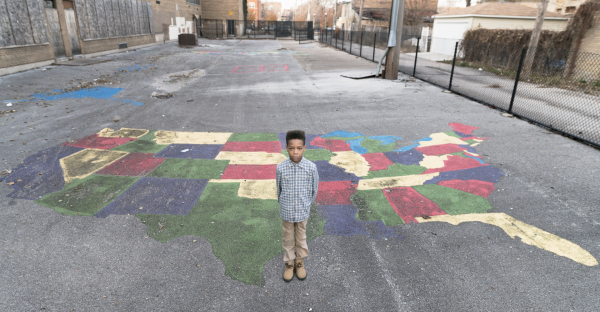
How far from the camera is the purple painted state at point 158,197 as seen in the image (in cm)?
493

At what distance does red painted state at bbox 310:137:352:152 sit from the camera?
287 inches

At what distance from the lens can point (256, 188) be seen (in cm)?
562

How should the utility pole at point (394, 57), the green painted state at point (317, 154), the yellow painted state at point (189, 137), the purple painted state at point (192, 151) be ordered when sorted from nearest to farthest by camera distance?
1. the green painted state at point (317, 154)
2. the purple painted state at point (192, 151)
3. the yellow painted state at point (189, 137)
4. the utility pole at point (394, 57)

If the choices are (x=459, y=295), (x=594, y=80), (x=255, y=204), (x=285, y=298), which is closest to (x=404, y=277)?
(x=459, y=295)

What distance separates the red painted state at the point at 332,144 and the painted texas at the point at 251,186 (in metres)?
0.02

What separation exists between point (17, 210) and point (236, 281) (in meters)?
3.76

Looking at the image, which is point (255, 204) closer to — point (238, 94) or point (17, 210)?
point (17, 210)

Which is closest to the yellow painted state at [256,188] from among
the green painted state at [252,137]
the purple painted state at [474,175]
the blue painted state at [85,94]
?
the green painted state at [252,137]

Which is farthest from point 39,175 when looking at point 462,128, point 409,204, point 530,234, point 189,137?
point 462,128

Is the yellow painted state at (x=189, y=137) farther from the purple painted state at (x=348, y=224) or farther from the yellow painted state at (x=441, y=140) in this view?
the yellow painted state at (x=441, y=140)

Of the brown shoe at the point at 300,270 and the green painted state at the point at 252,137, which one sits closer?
the brown shoe at the point at 300,270

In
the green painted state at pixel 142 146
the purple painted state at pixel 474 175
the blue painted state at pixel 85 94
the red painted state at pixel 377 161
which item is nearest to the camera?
the purple painted state at pixel 474 175

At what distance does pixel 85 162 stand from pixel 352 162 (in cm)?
534

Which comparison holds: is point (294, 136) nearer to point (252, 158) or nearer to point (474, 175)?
point (252, 158)
